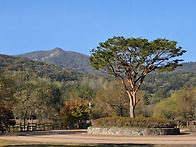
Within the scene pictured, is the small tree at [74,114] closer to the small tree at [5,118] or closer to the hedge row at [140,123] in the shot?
the small tree at [5,118]

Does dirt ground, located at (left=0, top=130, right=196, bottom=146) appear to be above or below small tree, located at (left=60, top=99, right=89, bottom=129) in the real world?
below

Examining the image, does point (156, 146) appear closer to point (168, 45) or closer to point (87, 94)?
point (168, 45)

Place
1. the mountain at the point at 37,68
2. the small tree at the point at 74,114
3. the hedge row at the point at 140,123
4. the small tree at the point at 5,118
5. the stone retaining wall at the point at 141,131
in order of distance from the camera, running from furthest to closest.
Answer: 1. the mountain at the point at 37,68
2. the small tree at the point at 74,114
3. the small tree at the point at 5,118
4. the hedge row at the point at 140,123
5. the stone retaining wall at the point at 141,131

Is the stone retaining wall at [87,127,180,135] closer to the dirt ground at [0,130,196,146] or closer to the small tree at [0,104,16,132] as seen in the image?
the dirt ground at [0,130,196,146]

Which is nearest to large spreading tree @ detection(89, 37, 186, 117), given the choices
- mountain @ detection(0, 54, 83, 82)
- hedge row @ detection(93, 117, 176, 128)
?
hedge row @ detection(93, 117, 176, 128)

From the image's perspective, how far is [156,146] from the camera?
20578 millimetres

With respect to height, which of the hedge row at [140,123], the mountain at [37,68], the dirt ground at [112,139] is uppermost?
the mountain at [37,68]

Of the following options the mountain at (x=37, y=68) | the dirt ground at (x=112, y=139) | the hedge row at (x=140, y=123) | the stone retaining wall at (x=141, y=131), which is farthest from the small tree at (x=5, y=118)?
the mountain at (x=37, y=68)

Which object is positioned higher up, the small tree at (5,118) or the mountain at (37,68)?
the mountain at (37,68)

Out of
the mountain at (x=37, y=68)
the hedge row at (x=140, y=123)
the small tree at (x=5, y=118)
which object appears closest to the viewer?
the hedge row at (x=140, y=123)

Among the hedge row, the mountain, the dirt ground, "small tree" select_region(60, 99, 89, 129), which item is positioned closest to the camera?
the dirt ground

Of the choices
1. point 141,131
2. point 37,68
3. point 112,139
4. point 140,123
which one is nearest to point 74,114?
point 140,123

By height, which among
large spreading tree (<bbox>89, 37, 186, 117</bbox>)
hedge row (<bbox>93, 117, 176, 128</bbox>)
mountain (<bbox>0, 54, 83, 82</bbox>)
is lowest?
hedge row (<bbox>93, 117, 176, 128</bbox>)

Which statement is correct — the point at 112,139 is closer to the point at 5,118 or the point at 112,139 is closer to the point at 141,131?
the point at 141,131
